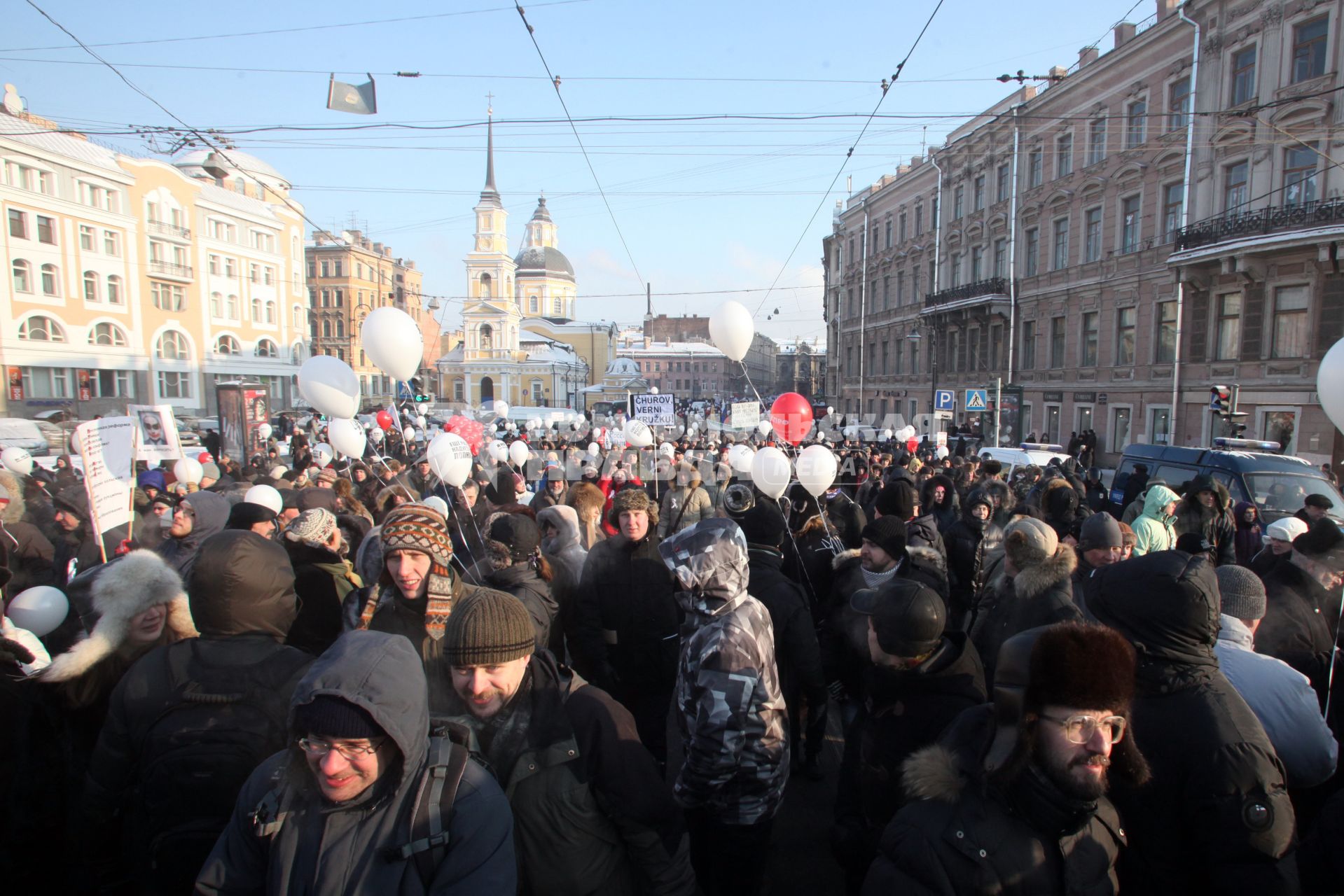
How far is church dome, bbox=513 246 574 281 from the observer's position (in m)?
93.4

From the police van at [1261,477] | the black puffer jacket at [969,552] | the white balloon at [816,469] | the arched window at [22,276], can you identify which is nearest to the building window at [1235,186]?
the police van at [1261,477]

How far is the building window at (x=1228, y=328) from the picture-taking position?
18969 mm

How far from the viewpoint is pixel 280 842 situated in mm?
1557

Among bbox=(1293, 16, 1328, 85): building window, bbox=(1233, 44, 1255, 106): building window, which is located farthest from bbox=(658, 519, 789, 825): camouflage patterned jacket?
bbox=(1233, 44, 1255, 106): building window

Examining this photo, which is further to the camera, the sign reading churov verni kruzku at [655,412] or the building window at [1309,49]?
the building window at [1309,49]

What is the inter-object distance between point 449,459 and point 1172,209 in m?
23.5

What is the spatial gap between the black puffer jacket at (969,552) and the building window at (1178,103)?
21372 mm

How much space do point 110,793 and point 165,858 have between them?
1.06ft

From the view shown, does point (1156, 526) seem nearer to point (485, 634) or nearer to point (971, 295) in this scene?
point (485, 634)

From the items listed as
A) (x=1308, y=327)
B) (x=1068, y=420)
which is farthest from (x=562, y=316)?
(x=1308, y=327)

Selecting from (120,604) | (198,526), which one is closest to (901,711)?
Result: (120,604)

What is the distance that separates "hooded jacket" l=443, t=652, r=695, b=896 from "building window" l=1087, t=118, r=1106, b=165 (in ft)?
91.7

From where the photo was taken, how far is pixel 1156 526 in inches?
207

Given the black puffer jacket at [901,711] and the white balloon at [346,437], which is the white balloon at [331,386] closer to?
the white balloon at [346,437]
